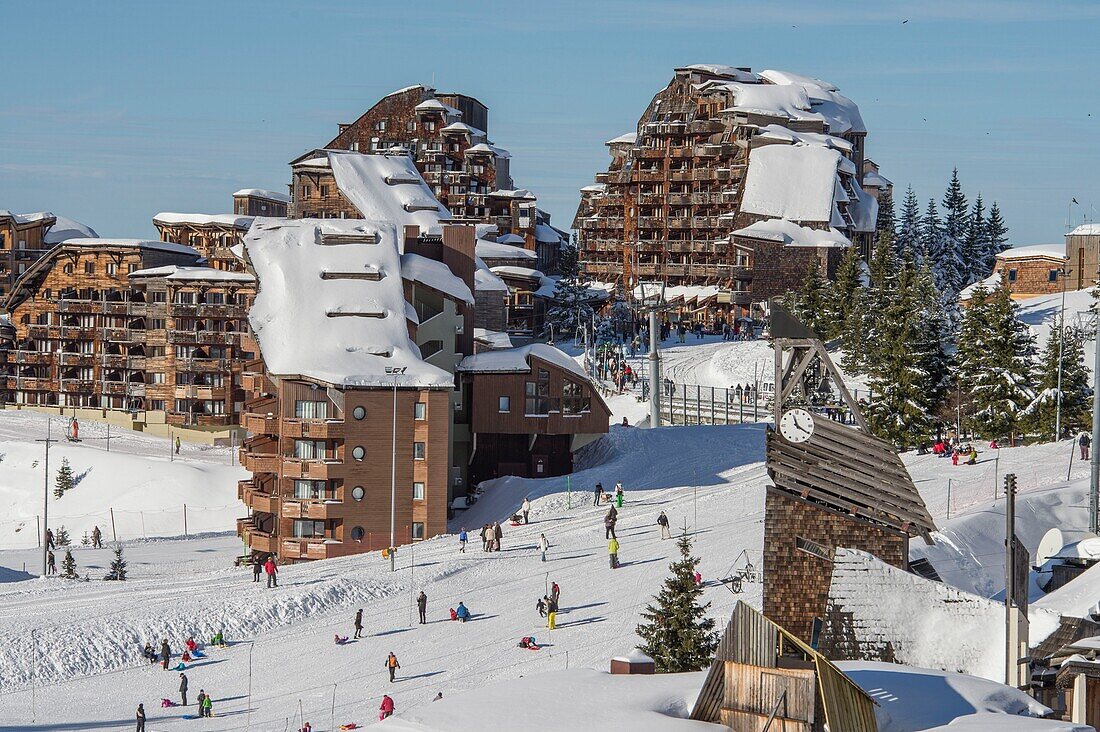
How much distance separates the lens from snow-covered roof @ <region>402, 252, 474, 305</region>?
69.6m

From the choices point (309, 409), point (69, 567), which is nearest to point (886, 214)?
point (309, 409)

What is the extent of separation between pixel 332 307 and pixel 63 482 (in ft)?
78.5

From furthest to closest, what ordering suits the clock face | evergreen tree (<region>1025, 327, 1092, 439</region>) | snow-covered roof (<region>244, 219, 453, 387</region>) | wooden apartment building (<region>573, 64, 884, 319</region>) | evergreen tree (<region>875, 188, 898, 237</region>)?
evergreen tree (<region>875, 188, 898, 237</region>) < wooden apartment building (<region>573, 64, 884, 319</region>) < snow-covered roof (<region>244, 219, 453, 387</region>) < evergreen tree (<region>1025, 327, 1092, 439</region>) < the clock face

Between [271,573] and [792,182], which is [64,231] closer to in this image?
[792,182]

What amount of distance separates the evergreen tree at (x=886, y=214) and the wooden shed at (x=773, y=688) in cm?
9681

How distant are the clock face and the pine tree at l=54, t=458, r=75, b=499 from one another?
60071 millimetres

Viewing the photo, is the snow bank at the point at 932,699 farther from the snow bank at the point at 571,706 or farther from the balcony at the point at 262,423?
the balcony at the point at 262,423

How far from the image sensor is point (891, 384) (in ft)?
204

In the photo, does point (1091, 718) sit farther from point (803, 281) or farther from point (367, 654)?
point (803, 281)

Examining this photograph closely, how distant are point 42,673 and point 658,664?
19779mm

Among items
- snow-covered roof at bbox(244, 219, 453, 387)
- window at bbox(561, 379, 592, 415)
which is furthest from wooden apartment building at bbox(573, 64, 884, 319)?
snow-covered roof at bbox(244, 219, 453, 387)

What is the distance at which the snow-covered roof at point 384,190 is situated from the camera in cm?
10431

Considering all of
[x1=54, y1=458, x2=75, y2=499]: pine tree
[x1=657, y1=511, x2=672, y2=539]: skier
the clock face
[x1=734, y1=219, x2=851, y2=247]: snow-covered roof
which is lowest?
[x1=54, y1=458, x2=75, y2=499]: pine tree

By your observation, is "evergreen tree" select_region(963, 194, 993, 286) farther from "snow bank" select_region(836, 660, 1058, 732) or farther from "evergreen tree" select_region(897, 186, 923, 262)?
"snow bank" select_region(836, 660, 1058, 732)
